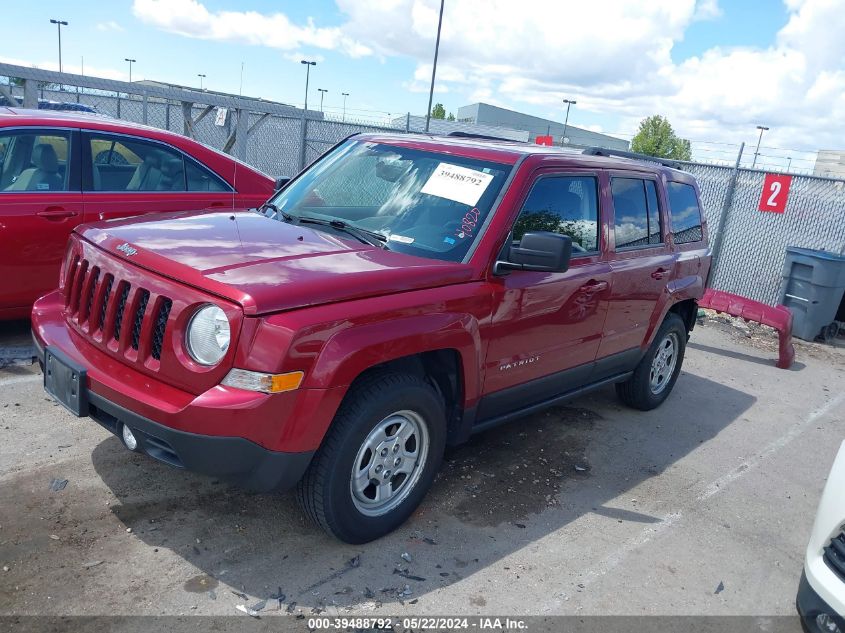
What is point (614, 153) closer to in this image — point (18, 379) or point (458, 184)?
point (458, 184)

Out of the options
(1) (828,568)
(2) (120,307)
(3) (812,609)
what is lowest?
(3) (812,609)

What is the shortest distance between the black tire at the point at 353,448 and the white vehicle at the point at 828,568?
1.72m

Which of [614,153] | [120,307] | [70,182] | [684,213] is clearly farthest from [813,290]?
[120,307]

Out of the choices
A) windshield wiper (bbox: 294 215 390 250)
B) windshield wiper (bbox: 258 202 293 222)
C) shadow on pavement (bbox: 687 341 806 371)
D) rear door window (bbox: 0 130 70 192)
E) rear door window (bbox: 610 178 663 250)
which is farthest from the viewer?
shadow on pavement (bbox: 687 341 806 371)

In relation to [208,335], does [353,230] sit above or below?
above

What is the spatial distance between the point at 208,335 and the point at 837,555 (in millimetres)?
2685

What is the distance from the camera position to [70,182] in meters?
5.63

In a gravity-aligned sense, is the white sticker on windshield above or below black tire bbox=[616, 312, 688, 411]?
above

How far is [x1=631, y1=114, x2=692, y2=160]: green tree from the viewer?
64.7 metres

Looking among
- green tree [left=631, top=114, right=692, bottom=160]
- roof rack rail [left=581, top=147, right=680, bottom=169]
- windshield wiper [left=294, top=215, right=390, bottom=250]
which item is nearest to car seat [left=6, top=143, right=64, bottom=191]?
windshield wiper [left=294, top=215, right=390, bottom=250]

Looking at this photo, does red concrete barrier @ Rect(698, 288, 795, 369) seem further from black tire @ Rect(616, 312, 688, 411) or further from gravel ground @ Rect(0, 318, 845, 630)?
gravel ground @ Rect(0, 318, 845, 630)

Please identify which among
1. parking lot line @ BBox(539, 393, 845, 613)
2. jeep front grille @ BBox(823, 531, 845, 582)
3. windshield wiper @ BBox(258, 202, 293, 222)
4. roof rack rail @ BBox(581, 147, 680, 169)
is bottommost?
parking lot line @ BBox(539, 393, 845, 613)

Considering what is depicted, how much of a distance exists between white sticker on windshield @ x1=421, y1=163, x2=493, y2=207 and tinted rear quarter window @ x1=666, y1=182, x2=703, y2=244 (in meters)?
2.18

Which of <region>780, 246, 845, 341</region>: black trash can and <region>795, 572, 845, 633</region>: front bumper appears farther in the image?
<region>780, 246, 845, 341</region>: black trash can
